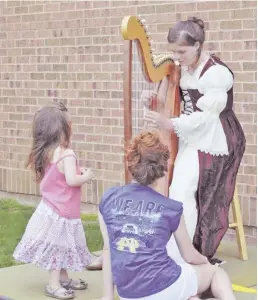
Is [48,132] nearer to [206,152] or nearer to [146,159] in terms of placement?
[206,152]

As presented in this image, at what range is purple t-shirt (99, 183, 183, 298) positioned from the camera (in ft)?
15.9

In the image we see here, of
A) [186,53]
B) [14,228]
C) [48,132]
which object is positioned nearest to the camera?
[48,132]

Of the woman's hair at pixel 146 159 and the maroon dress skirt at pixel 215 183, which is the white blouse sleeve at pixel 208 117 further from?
the woman's hair at pixel 146 159

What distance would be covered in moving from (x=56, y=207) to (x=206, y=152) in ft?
3.45

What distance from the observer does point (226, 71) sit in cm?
613

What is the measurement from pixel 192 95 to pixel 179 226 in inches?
58.2

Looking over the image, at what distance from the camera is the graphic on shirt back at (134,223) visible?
487 centimetres

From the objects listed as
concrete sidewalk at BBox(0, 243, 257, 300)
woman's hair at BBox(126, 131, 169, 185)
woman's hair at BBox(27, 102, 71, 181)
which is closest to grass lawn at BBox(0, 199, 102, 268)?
concrete sidewalk at BBox(0, 243, 257, 300)

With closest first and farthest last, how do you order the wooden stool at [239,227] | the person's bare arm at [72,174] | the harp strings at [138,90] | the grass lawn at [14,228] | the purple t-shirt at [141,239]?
the purple t-shirt at [141,239] → the harp strings at [138,90] → the person's bare arm at [72,174] → the wooden stool at [239,227] → the grass lawn at [14,228]

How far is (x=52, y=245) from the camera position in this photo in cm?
602

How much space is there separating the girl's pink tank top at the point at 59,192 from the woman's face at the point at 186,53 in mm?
1052

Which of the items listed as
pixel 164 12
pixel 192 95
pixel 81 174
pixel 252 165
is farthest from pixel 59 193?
pixel 164 12

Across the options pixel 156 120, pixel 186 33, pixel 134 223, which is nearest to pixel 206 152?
pixel 156 120

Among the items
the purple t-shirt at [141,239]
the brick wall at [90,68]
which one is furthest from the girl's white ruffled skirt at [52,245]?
the brick wall at [90,68]
